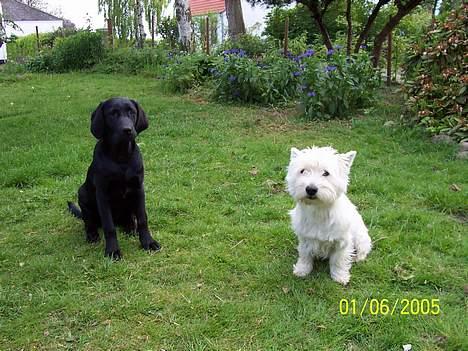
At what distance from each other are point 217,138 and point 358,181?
271cm

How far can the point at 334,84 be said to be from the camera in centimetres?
841

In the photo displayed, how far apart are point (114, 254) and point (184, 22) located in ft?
40.9

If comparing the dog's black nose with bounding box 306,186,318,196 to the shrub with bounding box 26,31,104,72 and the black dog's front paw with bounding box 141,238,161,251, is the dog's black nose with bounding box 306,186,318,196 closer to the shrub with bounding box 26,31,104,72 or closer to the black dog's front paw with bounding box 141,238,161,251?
the black dog's front paw with bounding box 141,238,161,251

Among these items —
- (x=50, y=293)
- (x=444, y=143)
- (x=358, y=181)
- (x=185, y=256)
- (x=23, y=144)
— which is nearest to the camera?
(x=50, y=293)

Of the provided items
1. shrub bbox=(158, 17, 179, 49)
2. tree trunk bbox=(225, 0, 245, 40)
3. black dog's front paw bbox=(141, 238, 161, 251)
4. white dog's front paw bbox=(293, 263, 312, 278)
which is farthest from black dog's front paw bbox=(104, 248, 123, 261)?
shrub bbox=(158, 17, 179, 49)

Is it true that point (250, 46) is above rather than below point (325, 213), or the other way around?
above

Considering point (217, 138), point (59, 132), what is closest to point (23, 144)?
point (59, 132)

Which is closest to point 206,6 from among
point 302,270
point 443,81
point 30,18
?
point 443,81

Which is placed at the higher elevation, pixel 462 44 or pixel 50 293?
pixel 462 44

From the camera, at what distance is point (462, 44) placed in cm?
745

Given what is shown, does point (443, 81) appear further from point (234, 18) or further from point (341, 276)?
point (234, 18)

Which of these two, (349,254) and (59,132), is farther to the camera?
(59,132)

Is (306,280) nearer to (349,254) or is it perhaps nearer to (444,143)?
(349,254)

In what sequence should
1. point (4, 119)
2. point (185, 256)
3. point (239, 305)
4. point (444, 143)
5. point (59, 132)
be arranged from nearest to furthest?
point (239, 305), point (185, 256), point (444, 143), point (59, 132), point (4, 119)
